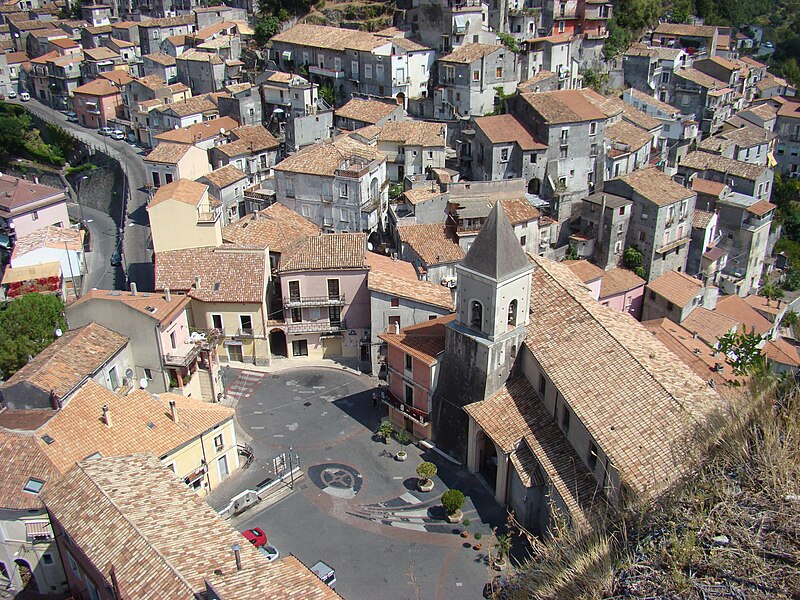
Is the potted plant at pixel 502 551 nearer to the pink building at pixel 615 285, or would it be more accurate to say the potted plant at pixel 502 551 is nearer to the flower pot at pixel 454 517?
the flower pot at pixel 454 517

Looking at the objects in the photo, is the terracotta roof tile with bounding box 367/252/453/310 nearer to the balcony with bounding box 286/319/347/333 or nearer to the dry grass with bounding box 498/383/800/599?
the balcony with bounding box 286/319/347/333

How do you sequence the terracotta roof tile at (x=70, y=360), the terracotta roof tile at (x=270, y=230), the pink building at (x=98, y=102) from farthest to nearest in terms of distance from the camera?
the pink building at (x=98, y=102) → the terracotta roof tile at (x=270, y=230) → the terracotta roof tile at (x=70, y=360)

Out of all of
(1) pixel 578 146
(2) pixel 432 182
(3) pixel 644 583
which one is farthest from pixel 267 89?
(3) pixel 644 583

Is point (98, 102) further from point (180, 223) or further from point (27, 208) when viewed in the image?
point (180, 223)

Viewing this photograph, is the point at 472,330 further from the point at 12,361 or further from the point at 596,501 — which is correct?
the point at 12,361

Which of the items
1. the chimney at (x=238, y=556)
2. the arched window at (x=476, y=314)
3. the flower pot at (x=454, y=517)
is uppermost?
the arched window at (x=476, y=314)

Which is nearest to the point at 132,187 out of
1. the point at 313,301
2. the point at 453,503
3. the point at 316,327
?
the point at 313,301

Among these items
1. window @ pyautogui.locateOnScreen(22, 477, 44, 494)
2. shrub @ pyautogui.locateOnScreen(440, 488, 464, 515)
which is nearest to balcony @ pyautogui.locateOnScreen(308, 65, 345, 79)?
shrub @ pyautogui.locateOnScreen(440, 488, 464, 515)

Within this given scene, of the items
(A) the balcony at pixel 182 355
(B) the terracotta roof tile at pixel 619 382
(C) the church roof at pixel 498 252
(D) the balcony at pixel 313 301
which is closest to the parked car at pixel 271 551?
(A) the balcony at pixel 182 355
